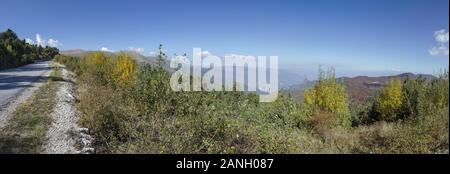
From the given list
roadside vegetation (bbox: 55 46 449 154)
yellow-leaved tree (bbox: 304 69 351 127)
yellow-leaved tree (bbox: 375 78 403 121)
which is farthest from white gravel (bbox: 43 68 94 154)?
yellow-leaved tree (bbox: 375 78 403 121)

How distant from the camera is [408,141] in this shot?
23.6 ft

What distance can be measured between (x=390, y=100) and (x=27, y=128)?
22.9 m

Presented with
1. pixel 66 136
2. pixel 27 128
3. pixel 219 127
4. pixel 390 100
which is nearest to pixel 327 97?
pixel 390 100

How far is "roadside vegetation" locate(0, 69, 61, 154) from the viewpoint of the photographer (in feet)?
27.0

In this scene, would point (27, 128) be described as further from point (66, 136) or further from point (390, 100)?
point (390, 100)

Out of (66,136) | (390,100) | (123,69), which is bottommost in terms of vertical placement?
(390,100)

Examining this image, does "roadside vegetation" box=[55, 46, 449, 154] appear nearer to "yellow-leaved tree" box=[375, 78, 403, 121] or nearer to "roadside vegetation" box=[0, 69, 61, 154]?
"roadside vegetation" box=[0, 69, 61, 154]

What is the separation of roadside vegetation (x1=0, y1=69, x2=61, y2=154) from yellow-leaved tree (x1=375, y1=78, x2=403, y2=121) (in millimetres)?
20830

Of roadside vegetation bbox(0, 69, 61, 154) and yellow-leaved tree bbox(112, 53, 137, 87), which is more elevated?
yellow-leaved tree bbox(112, 53, 137, 87)

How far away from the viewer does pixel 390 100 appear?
24.0 m

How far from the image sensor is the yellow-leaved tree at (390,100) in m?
23.2
